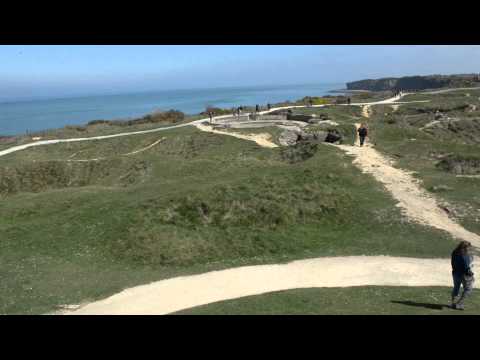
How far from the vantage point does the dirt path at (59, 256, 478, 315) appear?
15.5 meters

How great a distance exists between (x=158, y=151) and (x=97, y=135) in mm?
16486

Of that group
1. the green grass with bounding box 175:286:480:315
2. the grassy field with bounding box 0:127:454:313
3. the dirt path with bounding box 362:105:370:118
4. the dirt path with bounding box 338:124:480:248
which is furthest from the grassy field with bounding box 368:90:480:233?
the dirt path with bounding box 362:105:370:118

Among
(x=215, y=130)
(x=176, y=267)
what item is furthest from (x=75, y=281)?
(x=215, y=130)

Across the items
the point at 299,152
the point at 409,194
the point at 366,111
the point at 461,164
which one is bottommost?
the point at 409,194

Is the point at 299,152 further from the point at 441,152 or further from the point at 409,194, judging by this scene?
the point at 409,194

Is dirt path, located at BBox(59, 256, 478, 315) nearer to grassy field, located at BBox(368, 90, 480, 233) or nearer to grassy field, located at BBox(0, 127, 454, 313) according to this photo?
grassy field, located at BBox(0, 127, 454, 313)

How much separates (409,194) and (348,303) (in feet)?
44.6

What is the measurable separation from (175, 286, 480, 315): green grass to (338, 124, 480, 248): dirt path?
21.9 feet

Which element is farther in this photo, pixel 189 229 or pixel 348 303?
pixel 189 229

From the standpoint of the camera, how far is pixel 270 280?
58.0ft

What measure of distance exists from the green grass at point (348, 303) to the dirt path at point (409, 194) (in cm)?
668

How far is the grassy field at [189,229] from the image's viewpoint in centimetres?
1831

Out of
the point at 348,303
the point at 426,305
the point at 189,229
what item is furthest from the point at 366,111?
the point at 348,303

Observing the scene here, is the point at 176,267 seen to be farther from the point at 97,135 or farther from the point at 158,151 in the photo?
the point at 97,135
